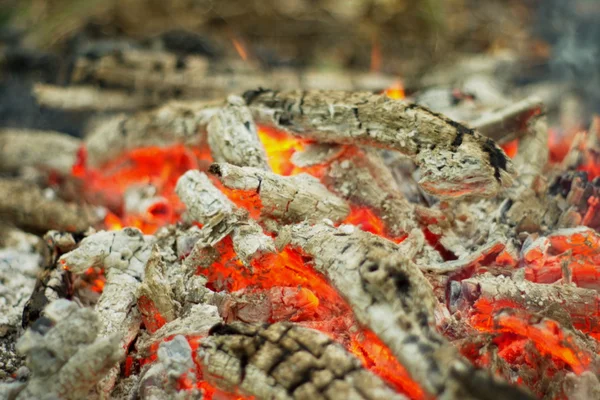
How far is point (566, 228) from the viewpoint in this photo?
6.18 feet

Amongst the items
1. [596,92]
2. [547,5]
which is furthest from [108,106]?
[547,5]

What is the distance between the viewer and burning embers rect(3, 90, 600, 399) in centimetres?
131

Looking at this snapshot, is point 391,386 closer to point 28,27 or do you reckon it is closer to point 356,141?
point 356,141

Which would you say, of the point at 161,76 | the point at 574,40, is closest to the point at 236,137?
the point at 161,76

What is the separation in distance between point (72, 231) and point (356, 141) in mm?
1128

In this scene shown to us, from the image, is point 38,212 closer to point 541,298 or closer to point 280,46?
point 541,298

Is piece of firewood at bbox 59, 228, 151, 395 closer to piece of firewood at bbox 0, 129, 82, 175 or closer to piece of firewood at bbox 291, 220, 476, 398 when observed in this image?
piece of firewood at bbox 291, 220, 476, 398

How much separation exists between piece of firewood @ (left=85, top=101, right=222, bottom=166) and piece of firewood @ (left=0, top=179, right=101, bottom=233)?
0.28 m

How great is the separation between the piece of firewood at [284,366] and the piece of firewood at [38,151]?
1644mm

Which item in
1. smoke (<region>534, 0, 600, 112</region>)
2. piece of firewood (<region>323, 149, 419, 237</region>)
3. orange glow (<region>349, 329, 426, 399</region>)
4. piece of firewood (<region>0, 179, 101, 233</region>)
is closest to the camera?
orange glow (<region>349, 329, 426, 399</region>)

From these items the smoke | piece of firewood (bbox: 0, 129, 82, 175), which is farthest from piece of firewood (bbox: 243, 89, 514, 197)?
the smoke

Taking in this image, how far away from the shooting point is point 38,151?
271 cm

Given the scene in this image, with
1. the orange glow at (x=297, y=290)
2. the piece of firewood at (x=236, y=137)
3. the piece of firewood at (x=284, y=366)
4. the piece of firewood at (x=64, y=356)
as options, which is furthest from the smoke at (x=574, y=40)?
the piece of firewood at (x=64, y=356)

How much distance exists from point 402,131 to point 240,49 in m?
2.23
